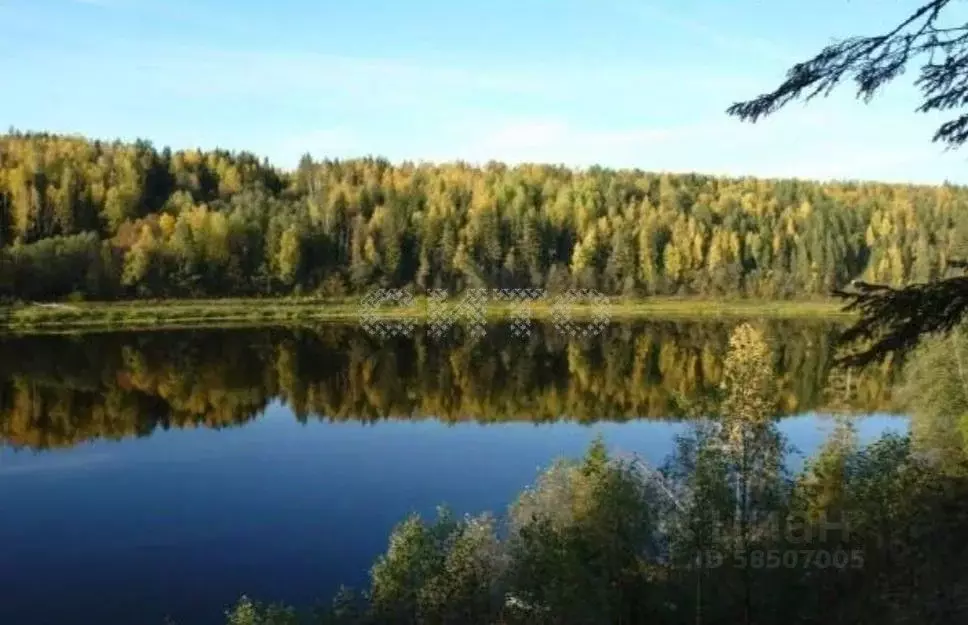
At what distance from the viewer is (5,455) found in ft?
112

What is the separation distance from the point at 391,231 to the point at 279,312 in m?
20.2

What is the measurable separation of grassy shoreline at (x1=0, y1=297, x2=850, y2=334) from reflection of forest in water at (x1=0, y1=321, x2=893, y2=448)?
650cm

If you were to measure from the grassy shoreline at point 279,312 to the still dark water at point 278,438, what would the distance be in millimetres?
7408

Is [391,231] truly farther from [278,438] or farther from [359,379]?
[278,438]

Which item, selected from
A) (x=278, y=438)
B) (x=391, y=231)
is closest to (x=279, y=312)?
(x=391, y=231)

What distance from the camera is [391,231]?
321ft

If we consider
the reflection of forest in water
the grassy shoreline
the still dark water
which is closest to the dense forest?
the grassy shoreline

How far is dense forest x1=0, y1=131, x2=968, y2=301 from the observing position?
3381 inches

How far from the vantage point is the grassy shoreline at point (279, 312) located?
70.4 metres

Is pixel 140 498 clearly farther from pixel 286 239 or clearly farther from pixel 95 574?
pixel 286 239

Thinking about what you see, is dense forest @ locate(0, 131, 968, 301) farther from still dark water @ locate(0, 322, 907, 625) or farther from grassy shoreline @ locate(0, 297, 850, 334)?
still dark water @ locate(0, 322, 907, 625)

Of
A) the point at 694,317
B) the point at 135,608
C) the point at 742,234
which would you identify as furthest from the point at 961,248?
the point at 742,234

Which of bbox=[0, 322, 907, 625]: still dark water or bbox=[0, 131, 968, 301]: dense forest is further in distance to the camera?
bbox=[0, 131, 968, 301]: dense forest

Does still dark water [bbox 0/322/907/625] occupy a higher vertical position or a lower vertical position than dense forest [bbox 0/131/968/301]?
lower
